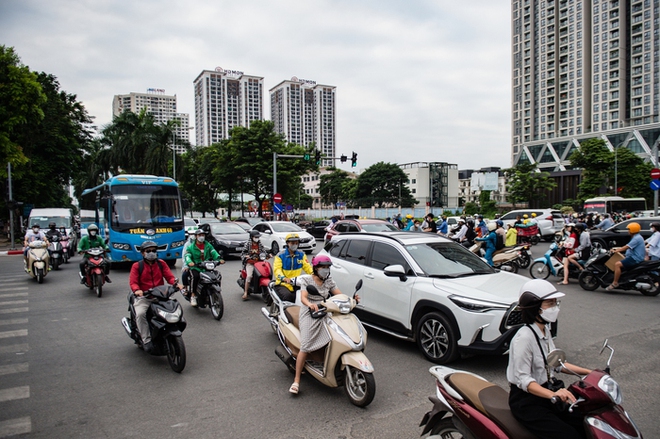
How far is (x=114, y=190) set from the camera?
1463 cm

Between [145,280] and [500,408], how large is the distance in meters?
4.90

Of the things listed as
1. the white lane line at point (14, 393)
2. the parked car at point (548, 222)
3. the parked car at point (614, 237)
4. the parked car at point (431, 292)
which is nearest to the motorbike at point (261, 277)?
the parked car at point (431, 292)

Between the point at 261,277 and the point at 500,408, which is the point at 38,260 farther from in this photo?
the point at 500,408

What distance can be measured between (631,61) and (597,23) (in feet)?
36.5

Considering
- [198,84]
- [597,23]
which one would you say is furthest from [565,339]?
[597,23]

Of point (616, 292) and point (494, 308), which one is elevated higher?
point (494, 308)

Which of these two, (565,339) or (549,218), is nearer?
(565,339)

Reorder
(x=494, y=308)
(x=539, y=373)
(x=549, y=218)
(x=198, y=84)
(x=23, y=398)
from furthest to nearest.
→ 1. (x=198, y=84)
2. (x=549, y=218)
3. (x=494, y=308)
4. (x=23, y=398)
5. (x=539, y=373)

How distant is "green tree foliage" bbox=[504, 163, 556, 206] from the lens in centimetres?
5819

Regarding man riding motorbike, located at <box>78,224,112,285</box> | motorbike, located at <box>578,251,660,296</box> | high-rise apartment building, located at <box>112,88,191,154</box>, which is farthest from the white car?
high-rise apartment building, located at <box>112,88,191,154</box>

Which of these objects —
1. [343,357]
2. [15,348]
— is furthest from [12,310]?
[343,357]

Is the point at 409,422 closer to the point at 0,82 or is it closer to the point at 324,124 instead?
the point at 0,82

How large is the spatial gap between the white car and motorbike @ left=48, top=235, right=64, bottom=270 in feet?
24.8

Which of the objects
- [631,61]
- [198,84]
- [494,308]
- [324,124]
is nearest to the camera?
[494,308]
